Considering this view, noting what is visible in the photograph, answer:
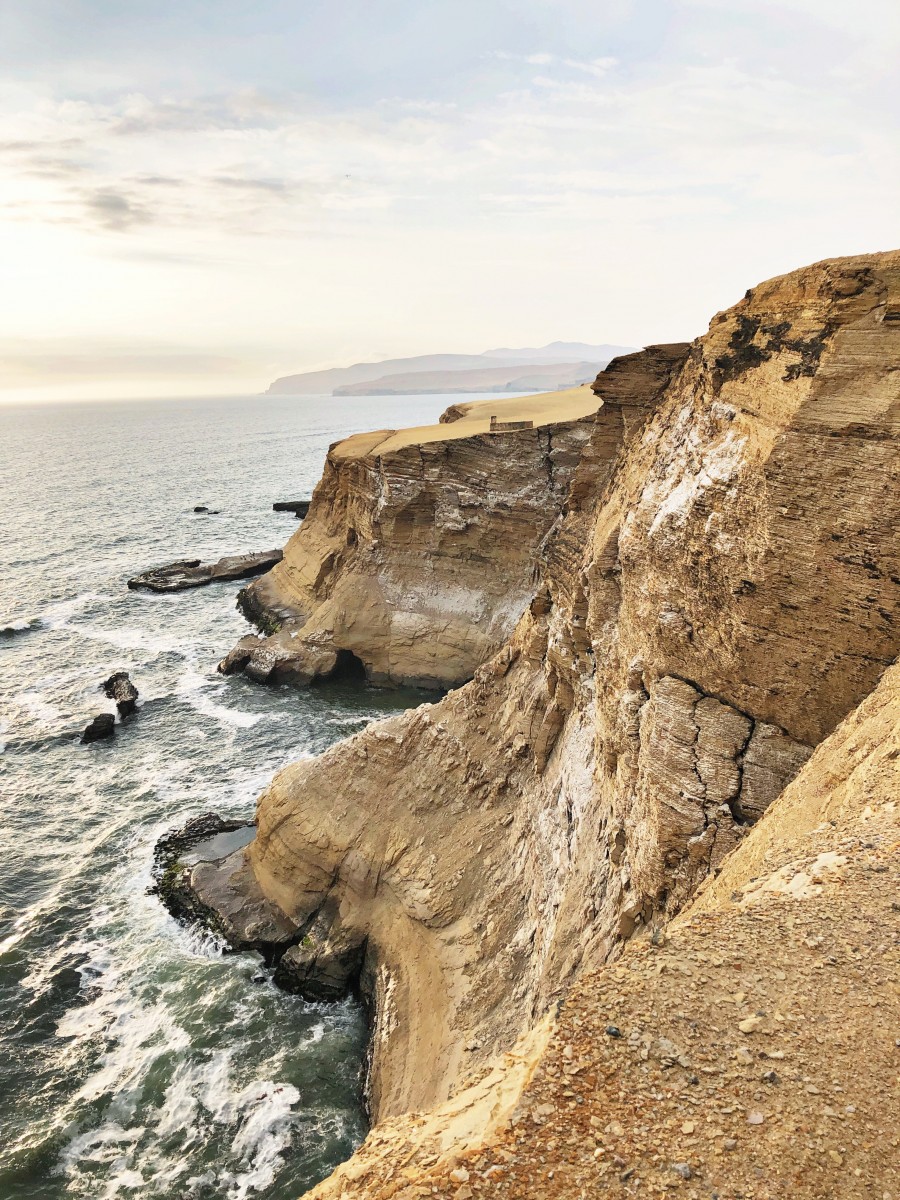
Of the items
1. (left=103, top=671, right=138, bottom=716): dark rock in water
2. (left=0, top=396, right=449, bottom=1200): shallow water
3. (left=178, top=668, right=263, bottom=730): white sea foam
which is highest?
(left=103, top=671, right=138, bottom=716): dark rock in water

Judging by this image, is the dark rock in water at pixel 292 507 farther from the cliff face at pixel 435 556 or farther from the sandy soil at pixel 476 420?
the cliff face at pixel 435 556

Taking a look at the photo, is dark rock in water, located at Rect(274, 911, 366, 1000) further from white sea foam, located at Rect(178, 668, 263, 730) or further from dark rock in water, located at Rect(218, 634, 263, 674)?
dark rock in water, located at Rect(218, 634, 263, 674)

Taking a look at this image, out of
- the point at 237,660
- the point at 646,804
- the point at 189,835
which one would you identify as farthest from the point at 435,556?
the point at 646,804

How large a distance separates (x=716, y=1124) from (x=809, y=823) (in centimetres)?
362

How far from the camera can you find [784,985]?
5426mm

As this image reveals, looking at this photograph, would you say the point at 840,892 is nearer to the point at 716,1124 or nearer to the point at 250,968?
the point at 716,1124

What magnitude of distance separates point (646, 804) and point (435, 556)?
1061 inches

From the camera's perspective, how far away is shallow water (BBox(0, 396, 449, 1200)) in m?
14.9

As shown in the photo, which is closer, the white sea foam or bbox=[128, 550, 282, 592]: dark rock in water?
the white sea foam

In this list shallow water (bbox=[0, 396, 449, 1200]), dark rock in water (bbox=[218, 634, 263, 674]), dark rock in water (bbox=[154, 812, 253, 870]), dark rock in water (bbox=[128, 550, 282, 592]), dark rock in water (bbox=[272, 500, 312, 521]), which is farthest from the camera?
dark rock in water (bbox=[272, 500, 312, 521])

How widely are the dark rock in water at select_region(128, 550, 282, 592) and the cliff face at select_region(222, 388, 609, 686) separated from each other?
15295 mm

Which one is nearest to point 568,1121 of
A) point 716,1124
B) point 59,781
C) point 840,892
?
point 716,1124


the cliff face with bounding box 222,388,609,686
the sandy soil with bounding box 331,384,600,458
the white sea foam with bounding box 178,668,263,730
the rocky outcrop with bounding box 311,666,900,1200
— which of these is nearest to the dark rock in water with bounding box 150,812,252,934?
the white sea foam with bounding box 178,668,263,730

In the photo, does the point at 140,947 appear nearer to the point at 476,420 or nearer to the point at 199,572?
the point at 476,420
